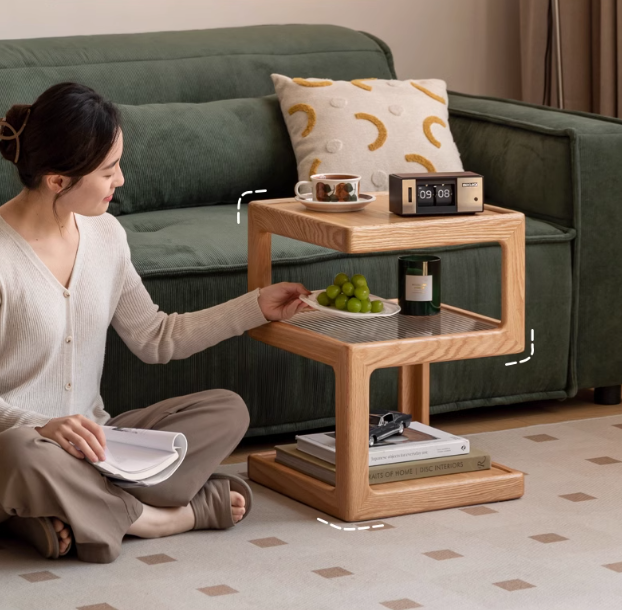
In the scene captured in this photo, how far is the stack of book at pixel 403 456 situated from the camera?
6.66 ft

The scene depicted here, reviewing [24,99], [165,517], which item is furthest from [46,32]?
[165,517]

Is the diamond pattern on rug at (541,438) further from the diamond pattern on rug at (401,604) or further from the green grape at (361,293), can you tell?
the diamond pattern on rug at (401,604)

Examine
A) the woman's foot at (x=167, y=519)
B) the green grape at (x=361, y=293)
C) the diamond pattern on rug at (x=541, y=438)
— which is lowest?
the diamond pattern on rug at (x=541, y=438)

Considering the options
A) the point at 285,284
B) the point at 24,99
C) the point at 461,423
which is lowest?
the point at 461,423

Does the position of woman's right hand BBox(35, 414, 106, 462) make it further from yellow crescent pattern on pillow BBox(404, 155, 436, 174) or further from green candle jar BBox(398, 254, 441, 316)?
yellow crescent pattern on pillow BBox(404, 155, 436, 174)

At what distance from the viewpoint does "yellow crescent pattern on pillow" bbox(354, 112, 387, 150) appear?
8.91 ft

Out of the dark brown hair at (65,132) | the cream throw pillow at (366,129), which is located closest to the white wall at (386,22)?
the cream throw pillow at (366,129)

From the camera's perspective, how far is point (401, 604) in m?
1.66

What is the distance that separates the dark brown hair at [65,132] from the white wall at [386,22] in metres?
1.30

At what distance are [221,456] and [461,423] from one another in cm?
74

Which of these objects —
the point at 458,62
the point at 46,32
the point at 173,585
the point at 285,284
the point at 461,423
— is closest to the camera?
the point at 173,585

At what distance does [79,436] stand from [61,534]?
14 cm

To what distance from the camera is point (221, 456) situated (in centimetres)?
199

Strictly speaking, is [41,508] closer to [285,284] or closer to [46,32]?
[285,284]
